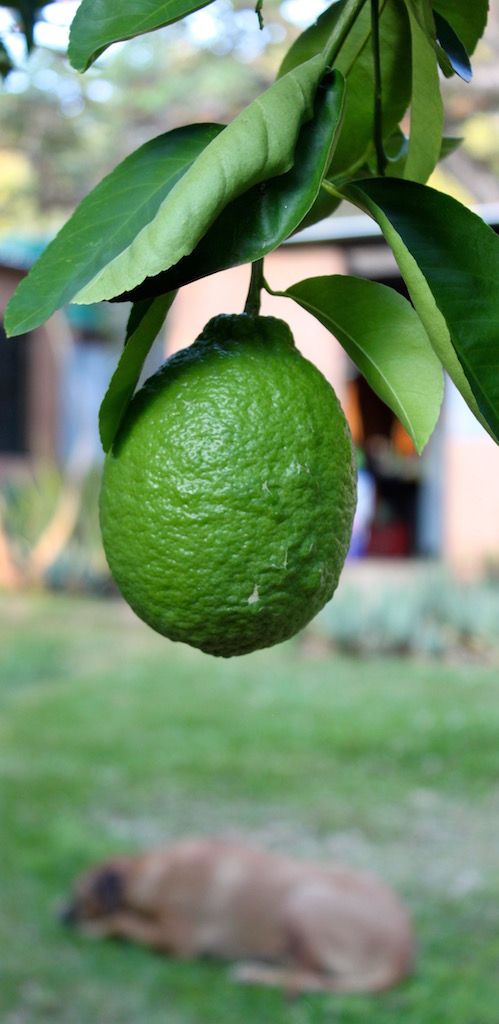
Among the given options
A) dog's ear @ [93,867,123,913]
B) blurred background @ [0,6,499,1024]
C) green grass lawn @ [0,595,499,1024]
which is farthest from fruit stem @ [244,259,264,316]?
dog's ear @ [93,867,123,913]

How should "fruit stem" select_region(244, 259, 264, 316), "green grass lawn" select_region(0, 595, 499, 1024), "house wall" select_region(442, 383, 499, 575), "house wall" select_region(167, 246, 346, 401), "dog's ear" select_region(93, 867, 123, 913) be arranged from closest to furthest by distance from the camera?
"fruit stem" select_region(244, 259, 264, 316)
"green grass lawn" select_region(0, 595, 499, 1024)
"dog's ear" select_region(93, 867, 123, 913)
"house wall" select_region(167, 246, 346, 401)
"house wall" select_region(442, 383, 499, 575)

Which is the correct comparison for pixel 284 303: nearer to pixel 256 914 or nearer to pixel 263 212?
pixel 256 914

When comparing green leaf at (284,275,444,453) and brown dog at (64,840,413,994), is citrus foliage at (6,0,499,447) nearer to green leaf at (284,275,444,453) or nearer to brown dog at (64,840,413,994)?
green leaf at (284,275,444,453)

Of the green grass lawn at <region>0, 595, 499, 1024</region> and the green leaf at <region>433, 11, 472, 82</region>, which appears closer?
the green leaf at <region>433, 11, 472, 82</region>

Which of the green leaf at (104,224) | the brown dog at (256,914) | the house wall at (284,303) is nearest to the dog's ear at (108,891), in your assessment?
the brown dog at (256,914)

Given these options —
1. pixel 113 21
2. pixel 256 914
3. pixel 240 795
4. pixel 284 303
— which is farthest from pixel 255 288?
pixel 284 303

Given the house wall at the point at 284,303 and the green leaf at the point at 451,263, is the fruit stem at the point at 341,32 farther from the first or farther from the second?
the house wall at the point at 284,303
